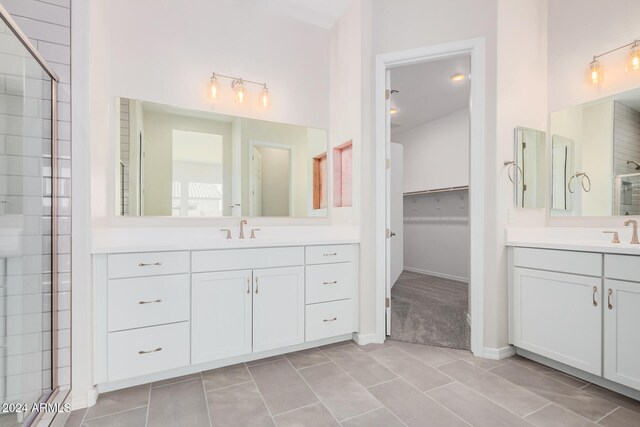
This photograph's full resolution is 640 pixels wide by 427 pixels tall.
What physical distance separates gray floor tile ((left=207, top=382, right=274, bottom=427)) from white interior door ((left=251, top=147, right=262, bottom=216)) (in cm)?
138

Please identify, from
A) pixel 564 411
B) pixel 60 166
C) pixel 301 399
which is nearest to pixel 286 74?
pixel 60 166

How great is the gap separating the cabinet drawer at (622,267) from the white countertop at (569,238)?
0.04 metres

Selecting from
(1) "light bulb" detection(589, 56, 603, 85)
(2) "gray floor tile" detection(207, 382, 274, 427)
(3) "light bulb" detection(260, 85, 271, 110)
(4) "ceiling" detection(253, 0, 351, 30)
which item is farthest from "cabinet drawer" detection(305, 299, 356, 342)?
(4) "ceiling" detection(253, 0, 351, 30)

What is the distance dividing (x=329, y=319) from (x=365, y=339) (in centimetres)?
37

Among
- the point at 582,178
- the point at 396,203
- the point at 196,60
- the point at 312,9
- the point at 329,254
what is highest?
the point at 312,9

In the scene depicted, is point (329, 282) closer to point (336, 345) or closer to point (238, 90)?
point (336, 345)

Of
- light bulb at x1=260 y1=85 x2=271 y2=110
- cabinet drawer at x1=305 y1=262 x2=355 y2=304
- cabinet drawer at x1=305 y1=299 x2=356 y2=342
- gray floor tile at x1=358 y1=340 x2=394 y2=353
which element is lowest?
gray floor tile at x1=358 y1=340 x2=394 y2=353

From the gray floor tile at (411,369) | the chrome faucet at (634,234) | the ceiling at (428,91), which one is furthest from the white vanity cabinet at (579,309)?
the ceiling at (428,91)

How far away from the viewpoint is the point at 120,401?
173 cm

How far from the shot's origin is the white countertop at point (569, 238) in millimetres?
1854

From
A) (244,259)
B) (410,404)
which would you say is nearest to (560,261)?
(410,404)

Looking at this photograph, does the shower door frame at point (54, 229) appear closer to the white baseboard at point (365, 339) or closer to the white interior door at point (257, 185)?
the white interior door at point (257, 185)

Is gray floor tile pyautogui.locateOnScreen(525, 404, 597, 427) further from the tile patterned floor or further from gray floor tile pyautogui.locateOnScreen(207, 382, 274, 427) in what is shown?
gray floor tile pyautogui.locateOnScreen(207, 382, 274, 427)

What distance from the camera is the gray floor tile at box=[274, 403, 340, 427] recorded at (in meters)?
1.54
